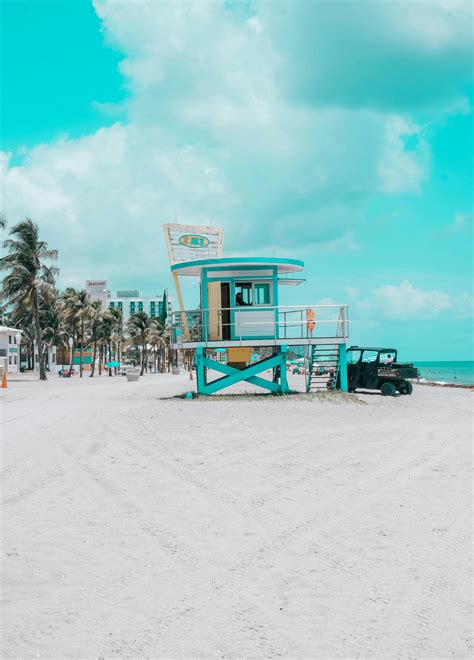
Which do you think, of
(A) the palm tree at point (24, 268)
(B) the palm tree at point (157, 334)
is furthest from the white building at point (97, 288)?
(A) the palm tree at point (24, 268)

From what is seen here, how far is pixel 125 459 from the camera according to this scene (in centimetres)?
1005

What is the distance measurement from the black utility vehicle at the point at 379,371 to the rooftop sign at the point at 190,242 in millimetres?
6985

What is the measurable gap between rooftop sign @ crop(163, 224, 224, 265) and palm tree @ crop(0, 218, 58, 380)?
29.1 meters

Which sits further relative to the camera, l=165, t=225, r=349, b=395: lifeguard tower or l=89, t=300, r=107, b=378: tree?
l=89, t=300, r=107, b=378: tree

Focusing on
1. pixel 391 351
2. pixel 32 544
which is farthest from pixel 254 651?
pixel 391 351

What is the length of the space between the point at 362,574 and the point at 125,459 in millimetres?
5636

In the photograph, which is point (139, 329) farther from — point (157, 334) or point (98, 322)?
point (98, 322)

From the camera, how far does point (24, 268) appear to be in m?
49.6

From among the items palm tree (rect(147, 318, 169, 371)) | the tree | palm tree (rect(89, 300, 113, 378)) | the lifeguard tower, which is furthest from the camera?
palm tree (rect(147, 318, 169, 371))

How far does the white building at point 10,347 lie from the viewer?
64669 millimetres

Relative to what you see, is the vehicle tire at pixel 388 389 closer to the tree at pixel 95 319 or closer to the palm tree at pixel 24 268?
the palm tree at pixel 24 268

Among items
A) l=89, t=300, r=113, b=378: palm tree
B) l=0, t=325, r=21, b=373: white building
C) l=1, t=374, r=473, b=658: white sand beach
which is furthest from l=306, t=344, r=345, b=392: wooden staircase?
l=89, t=300, r=113, b=378: palm tree

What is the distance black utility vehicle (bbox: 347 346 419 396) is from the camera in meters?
24.0

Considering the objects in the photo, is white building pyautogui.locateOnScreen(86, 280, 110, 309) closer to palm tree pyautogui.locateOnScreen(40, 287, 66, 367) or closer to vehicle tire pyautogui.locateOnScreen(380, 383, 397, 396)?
palm tree pyautogui.locateOnScreen(40, 287, 66, 367)
